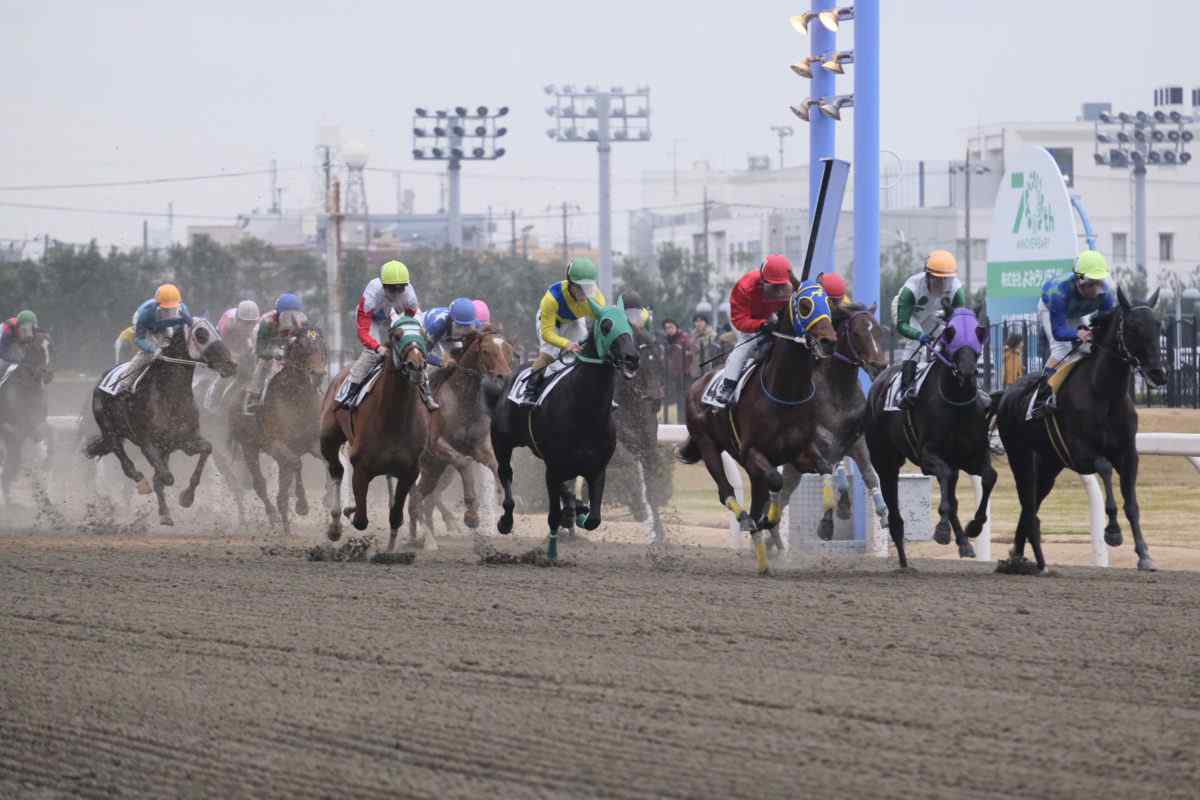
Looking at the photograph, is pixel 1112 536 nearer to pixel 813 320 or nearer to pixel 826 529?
pixel 813 320

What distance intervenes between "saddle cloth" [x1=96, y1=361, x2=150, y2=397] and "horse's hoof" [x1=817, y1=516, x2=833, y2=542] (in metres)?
6.65

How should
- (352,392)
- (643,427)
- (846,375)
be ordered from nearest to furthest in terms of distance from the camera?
(846,375)
(352,392)
(643,427)

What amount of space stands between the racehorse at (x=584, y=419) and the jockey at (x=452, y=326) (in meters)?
2.14

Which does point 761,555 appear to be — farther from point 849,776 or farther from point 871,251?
point 849,776

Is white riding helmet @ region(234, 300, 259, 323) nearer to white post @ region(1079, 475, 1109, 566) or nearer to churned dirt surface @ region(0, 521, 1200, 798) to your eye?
churned dirt surface @ region(0, 521, 1200, 798)

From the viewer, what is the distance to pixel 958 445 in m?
12.7

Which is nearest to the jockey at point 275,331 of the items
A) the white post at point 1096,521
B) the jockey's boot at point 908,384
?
the jockey's boot at point 908,384

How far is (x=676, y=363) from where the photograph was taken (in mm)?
25578

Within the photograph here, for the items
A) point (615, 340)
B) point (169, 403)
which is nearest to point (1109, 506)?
point (615, 340)

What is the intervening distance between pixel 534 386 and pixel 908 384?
112 inches

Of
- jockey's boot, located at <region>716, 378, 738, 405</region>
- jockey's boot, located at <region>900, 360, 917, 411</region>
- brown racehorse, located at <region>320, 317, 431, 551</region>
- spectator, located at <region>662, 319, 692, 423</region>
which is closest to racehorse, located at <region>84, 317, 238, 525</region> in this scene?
brown racehorse, located at <region>320, 317, 431, 551</region>

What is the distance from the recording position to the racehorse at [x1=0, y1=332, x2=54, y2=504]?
22.1 metres

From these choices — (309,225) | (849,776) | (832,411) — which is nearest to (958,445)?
(832,411)

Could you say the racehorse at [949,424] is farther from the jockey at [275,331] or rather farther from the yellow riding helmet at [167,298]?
the yellow riding helmet at [167,298]
